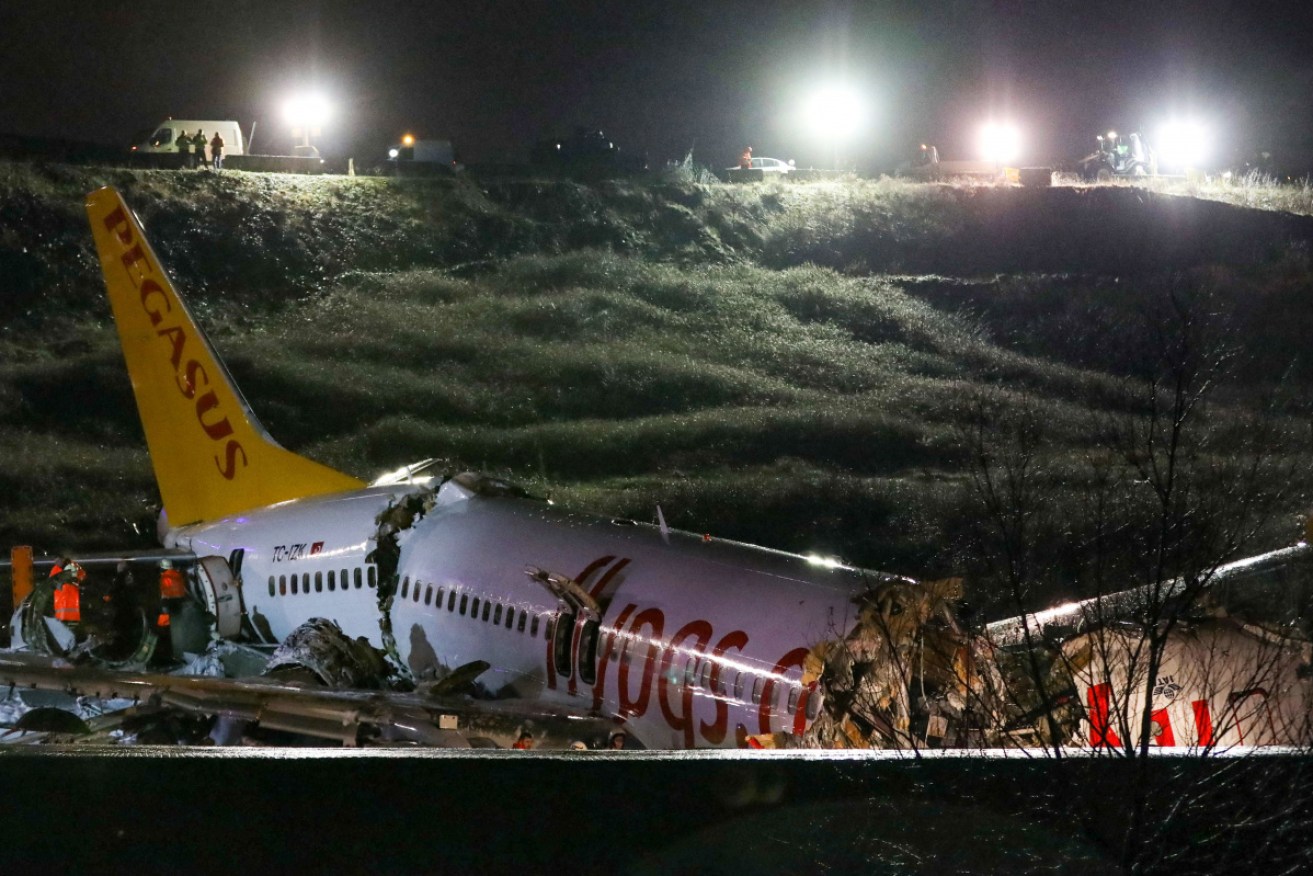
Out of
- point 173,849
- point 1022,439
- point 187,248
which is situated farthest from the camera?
point 187,248

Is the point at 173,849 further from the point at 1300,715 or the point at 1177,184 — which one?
the point at 1177,184

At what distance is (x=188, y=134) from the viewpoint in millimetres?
71812

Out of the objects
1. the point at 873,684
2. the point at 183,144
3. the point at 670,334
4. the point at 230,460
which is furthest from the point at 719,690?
the point at 183,144

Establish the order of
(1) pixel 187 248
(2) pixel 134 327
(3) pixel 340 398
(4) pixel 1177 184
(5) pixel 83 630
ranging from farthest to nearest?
(4) pixel 1177 184, (1) pixel 187 248, (3) pixel 340 398, (2) pixel 134 327, (5) pixel 83 630

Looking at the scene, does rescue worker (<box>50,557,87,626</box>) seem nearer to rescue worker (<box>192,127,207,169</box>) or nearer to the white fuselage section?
the white fuselage section

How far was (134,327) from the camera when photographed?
24.6 meters

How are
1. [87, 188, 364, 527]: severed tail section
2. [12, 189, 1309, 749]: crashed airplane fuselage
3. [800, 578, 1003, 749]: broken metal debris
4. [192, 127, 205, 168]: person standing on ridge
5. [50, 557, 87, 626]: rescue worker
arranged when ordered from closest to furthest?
[800, 578, 1003, 749]: broken metal debris → [12, 189, 1309, 749]: crashed airplane fuselage → [50, 557, 87, 626]: rescue worker → [87, 188, 364, 527]: severed tail section → [192, 127, 205, 168]: person standing on ridge

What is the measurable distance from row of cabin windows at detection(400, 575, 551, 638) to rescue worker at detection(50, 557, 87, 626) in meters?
5.45

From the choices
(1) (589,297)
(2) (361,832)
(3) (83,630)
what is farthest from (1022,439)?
(1) (589,297)

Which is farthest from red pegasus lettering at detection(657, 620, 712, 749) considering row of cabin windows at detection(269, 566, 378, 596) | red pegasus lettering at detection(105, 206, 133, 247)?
red pegasus lettering at detection(105, 206, 133, 247)

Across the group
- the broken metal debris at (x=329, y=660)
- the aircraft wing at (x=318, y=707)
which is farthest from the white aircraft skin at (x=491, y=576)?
the aircraft wing at (x=318, y=707)

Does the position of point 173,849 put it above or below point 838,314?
below

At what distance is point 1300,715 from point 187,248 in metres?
54.5

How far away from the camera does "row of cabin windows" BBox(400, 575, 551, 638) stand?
17391 mm
